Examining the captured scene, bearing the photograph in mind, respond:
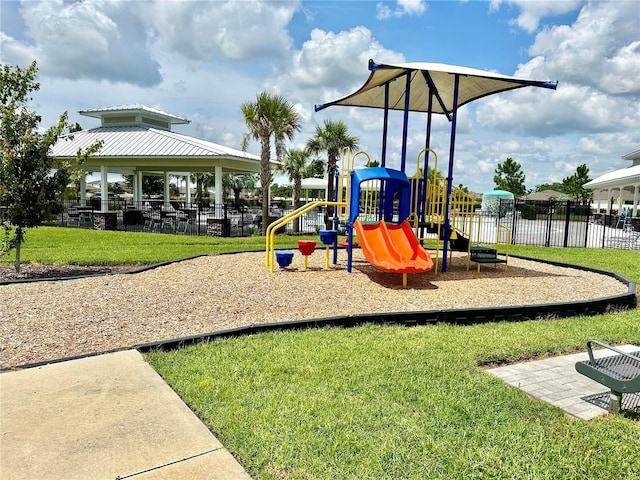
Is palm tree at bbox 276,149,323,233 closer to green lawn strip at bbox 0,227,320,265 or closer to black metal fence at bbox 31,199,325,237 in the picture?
black metal fence at bbox 31,199,325,237

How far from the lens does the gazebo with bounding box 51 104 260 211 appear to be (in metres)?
21.4

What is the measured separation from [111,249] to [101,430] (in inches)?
423

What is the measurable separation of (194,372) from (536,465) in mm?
2881

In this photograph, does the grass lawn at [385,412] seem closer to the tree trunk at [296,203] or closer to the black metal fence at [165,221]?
the black metal fence at [165,221]

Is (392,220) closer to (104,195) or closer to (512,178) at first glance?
(104,195)

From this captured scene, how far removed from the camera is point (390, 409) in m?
3.52

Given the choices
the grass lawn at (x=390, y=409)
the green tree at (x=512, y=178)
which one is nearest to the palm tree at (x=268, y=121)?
the grass lawn at (x=390, y=409)

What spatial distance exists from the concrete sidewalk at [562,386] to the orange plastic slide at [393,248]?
3605 millimetres

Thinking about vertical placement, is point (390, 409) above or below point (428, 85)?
below

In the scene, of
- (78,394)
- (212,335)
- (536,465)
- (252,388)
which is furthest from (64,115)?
(536,465)

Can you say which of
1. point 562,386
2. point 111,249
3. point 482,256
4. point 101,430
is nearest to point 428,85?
point 482,256

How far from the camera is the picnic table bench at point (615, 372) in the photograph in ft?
11.4

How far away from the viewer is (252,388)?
3.85 meters

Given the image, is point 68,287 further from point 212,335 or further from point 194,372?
point 194,372
